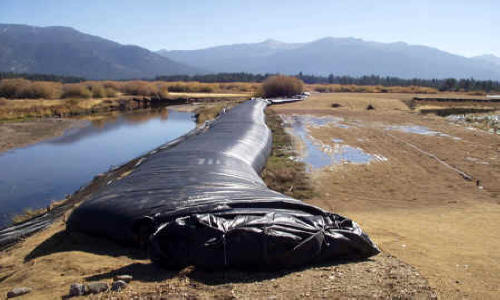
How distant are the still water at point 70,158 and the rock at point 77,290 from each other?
18.7 ft

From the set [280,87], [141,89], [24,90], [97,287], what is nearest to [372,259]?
[97,287]

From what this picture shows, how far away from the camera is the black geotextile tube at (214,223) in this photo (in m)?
4.14

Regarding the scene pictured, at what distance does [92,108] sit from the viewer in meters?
32.6

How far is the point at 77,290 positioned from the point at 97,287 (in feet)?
0.59

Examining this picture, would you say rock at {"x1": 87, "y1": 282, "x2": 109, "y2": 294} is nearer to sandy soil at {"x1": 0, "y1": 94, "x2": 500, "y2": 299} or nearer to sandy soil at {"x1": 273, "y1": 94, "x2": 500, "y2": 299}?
sandy soil at {"x1": 0, "y1": 94, "x2": 500, "y2": 299}

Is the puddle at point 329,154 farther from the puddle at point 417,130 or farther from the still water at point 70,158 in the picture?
the still water at point 70,158

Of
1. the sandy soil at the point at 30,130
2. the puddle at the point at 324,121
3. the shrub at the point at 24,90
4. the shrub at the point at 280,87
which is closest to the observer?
the sandy soil at the point at 30,130

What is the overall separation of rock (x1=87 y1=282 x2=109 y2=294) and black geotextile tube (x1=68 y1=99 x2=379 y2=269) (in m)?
0.60

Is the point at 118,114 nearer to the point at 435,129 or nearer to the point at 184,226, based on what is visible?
the point at 435,129

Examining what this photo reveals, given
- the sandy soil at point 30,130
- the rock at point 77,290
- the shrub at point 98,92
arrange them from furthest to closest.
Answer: the shrub at point 98,92
the sandy soil at point 30,130
the rock at point 77,290

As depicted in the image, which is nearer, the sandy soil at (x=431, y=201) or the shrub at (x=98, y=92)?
the sandy soil at (x=431, y=201)

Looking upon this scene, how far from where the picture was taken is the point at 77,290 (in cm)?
375

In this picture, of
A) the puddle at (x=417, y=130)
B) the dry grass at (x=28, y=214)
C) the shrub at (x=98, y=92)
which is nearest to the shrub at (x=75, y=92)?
the shrub at (x=98, y=92)

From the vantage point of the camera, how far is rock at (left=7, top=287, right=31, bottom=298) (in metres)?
3.90
